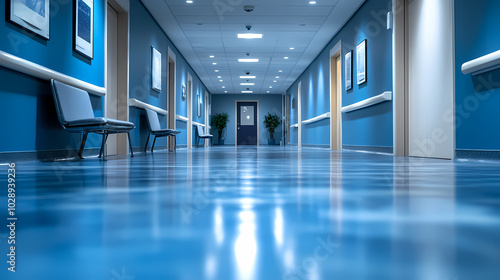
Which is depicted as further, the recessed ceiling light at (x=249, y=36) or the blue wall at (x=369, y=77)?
the recessed ceiling light at (x=249, y=36)

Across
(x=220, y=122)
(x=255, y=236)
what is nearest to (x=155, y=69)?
(x=255, y=236)

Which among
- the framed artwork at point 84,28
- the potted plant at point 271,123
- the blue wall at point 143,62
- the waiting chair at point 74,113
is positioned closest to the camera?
the waiting chair at point 74,113

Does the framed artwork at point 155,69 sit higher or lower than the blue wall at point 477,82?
higher

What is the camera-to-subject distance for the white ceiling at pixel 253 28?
647 centimetres

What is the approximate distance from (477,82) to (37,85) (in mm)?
3896

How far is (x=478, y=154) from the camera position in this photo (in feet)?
11.3

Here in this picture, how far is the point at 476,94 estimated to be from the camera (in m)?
3.47

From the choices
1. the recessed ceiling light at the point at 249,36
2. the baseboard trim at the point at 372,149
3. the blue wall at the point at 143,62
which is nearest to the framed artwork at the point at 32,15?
the blue wall at the point at 143,62

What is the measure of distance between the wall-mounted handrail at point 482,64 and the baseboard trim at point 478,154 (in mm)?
689

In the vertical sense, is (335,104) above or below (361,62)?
below

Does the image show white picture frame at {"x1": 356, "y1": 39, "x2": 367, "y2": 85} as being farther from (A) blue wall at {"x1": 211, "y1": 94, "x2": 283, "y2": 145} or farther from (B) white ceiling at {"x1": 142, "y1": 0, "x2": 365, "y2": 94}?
(A) blue wall at {"x1": 211, "y1": 94, "x2": 283, "y2": 145}

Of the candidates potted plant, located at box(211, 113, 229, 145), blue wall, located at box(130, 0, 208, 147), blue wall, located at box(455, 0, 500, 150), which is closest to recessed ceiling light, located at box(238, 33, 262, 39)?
blue wall, located at box(130, 0, 208, 147)

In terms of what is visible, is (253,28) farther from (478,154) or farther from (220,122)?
(220,122)

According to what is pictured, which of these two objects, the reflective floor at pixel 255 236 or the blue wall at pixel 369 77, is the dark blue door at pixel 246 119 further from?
the reflective floor at pixel 255 236
